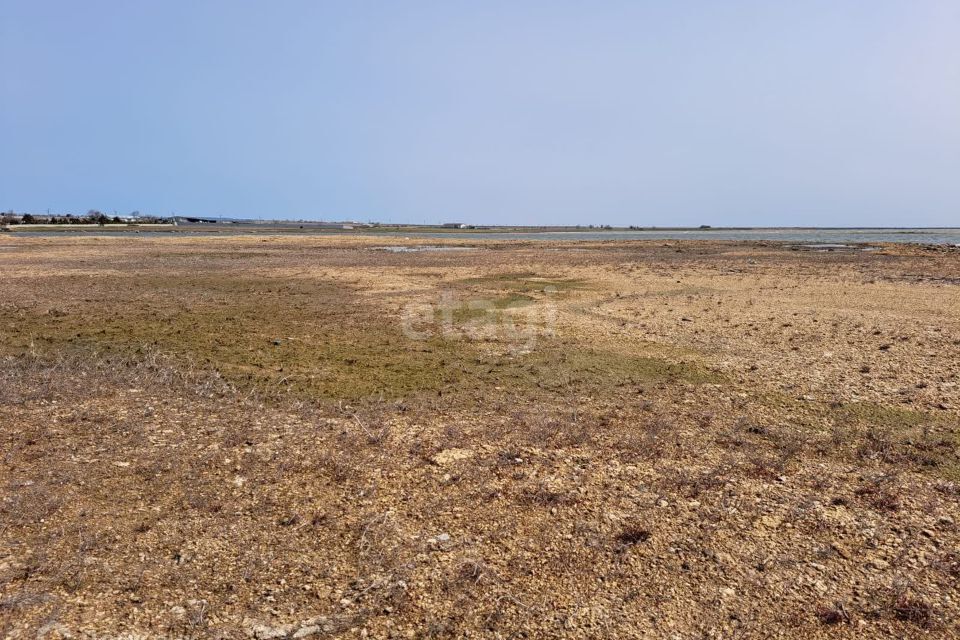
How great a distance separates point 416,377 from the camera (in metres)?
10.2

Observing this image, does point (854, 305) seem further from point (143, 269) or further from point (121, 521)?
point (143, 269)

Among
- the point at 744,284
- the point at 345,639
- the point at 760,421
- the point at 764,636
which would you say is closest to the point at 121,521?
the point at 345,639

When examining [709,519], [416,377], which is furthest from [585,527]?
[416,377]

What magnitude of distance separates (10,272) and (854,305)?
3686 cm

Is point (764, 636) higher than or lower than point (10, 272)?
lower

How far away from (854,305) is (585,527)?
17.9 metres

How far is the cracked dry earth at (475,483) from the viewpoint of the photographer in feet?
13.6

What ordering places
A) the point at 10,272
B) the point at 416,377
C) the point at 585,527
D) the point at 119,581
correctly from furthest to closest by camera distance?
1. the point at 10,272
2. the point at 416,377
3. the point at 585,527
4. the point at 119,581

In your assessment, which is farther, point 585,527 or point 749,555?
point 585,527

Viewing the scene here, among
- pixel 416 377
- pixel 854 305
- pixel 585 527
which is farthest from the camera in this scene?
pixel 854 305

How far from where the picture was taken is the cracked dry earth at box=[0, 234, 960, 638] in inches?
163

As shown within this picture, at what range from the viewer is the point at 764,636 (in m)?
3.91

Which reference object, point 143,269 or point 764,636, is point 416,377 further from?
point 143,269

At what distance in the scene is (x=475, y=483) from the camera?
6121 millimetres
